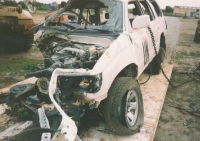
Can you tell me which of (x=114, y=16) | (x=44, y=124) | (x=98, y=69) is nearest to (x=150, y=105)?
(x=114, y=16)

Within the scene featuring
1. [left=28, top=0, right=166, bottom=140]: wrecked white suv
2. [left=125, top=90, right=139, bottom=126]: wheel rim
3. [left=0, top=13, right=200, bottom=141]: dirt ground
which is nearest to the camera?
[left=28, top=0, right=166, bottom=140]: wrecked white suv

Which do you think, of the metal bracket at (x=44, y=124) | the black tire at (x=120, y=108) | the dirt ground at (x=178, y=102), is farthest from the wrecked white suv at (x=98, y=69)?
the dirt ground at (x=178, y=102)

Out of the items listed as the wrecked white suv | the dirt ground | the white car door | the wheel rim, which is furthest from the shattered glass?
the dirt ground

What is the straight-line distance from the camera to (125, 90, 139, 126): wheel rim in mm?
2973

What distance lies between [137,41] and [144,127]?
4.51 feet

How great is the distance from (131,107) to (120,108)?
0.31 metres

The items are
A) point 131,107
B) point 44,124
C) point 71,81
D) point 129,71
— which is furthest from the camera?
point 129,71

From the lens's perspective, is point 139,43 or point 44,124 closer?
point 44,124

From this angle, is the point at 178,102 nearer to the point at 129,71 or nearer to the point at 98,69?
the point at 129,71

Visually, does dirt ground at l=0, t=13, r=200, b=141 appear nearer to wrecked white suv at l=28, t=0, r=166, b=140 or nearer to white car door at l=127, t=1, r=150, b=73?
wrecked white suv at l=28, t=0, r=166, b=140

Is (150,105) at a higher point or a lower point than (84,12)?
lower

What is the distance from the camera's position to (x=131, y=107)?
3037mm

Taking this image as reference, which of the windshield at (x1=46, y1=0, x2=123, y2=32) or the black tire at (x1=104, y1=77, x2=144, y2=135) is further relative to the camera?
the windshield at (x1=46, y1=0, x2=123, y2=32)

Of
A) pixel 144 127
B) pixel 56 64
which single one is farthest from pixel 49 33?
pixel 144 127
